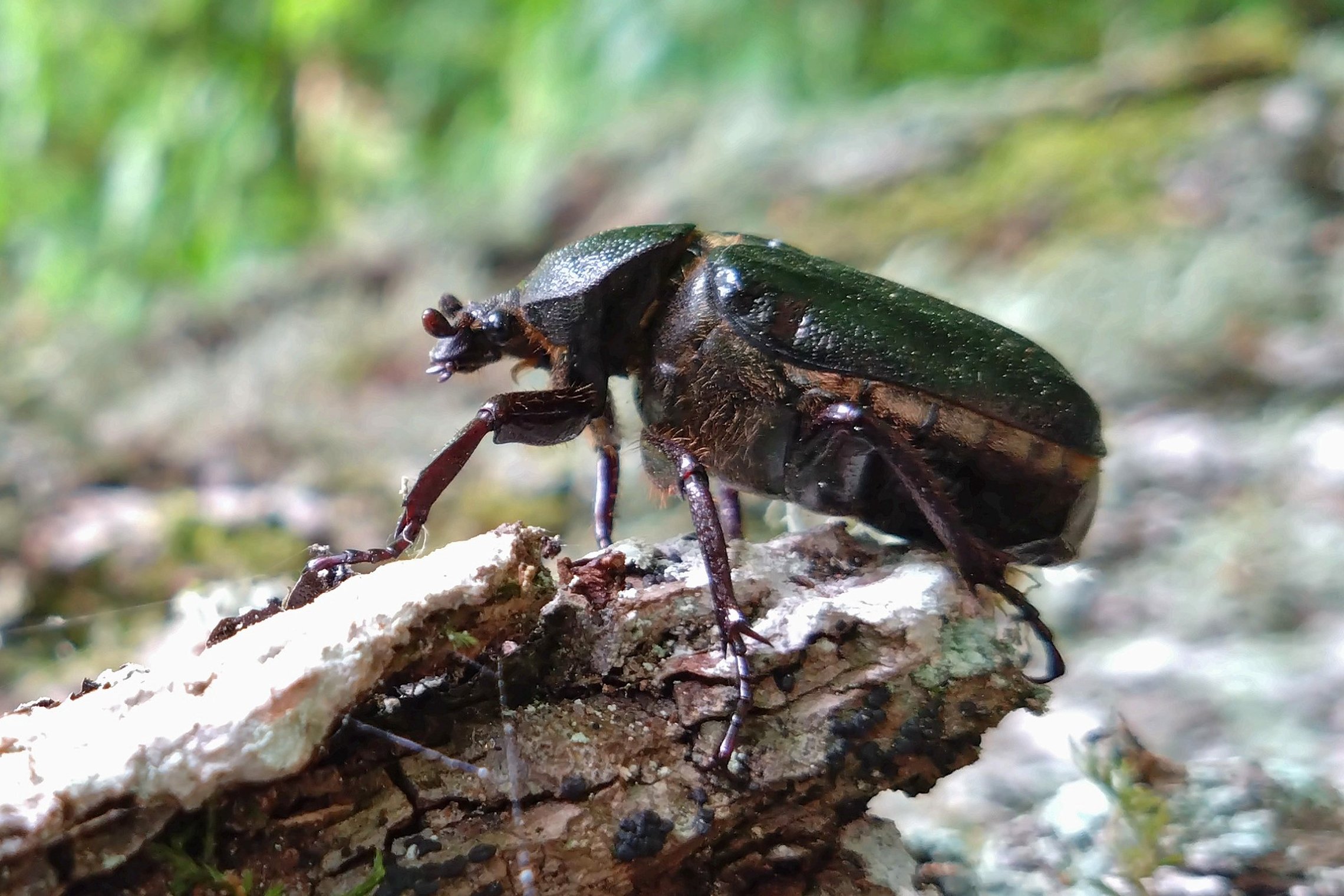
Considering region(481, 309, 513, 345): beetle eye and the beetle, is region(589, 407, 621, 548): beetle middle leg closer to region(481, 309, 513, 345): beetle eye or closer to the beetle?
the beetle

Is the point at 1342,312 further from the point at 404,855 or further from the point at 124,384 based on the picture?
the point at 124,384

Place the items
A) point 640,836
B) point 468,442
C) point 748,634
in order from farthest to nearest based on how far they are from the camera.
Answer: point 468,442 → point 748,634 → point 640,836

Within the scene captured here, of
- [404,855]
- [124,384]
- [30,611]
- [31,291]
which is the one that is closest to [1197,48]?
[404,855]

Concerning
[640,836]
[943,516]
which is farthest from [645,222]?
[640,836]

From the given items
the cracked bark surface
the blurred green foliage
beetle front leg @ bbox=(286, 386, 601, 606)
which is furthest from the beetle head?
the blurred green foliage

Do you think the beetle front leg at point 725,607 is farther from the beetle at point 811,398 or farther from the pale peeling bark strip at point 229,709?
the pale peeling bark strip at point 229,709

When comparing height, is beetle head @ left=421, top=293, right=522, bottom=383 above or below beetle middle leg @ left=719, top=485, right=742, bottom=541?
above

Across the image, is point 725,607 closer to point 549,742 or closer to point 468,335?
point 549,742

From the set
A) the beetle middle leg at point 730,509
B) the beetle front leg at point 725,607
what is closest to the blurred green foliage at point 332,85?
the beetle middle leg at point 730,509
